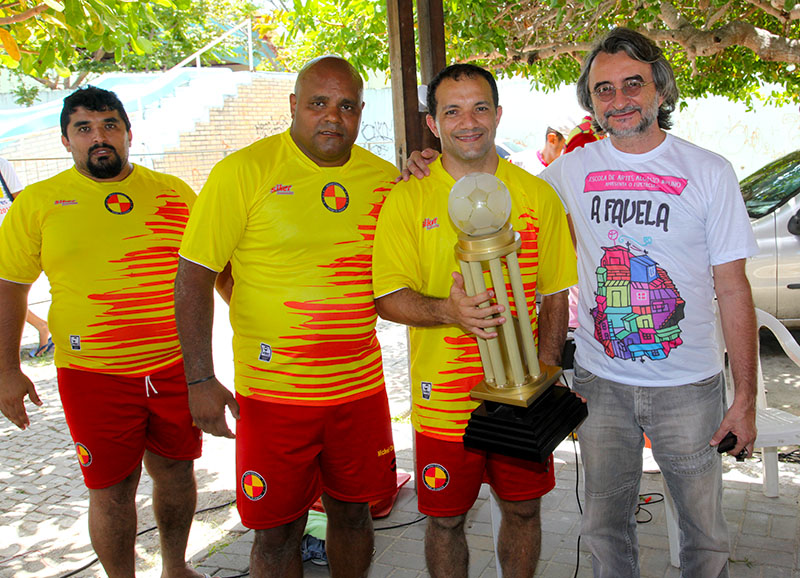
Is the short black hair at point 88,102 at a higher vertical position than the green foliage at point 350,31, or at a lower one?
lower

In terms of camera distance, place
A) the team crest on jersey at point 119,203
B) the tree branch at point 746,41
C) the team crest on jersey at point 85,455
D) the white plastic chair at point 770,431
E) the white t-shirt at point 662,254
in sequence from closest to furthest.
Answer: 1. the white t-shirt at point 662,254
2. the team crest on jersey at point 85,455
3. the team crest on jersey at point 119,203
4. the white plastic chair at point 770,431
5. the tree branch at point 746,41

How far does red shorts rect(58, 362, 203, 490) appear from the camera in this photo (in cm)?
311

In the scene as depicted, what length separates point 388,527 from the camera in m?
3.96

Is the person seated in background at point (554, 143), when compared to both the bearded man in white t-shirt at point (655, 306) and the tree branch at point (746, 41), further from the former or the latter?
the bearded man in white t-shirt at point (655, 306)

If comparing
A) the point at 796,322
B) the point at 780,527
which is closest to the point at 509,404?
the point at 780,527

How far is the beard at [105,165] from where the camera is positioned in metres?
3.25

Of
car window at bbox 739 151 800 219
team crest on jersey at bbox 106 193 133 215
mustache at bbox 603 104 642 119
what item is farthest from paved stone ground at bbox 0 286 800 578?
car window at bbox 739 151 800 219

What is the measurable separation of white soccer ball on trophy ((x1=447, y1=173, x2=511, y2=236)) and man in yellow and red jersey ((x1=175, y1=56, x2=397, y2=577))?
0.81 m

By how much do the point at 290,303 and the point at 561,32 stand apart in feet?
24.4

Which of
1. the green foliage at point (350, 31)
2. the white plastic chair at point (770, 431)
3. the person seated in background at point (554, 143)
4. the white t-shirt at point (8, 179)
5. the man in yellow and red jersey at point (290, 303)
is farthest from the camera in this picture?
the green foliage at point (350, 31)

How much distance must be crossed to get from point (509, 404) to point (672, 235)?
87cm

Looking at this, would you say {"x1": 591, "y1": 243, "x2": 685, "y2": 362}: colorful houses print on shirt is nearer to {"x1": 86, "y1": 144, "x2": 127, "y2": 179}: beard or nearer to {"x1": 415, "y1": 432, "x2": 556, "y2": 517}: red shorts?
{"x1": 415, "y1": 432, "x2": 556, "y2": 517}: red shorts

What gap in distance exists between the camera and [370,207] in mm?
2822

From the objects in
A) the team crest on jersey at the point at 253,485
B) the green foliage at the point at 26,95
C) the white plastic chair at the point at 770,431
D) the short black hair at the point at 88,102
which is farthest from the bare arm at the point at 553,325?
the green foliage at the point at 26,95
